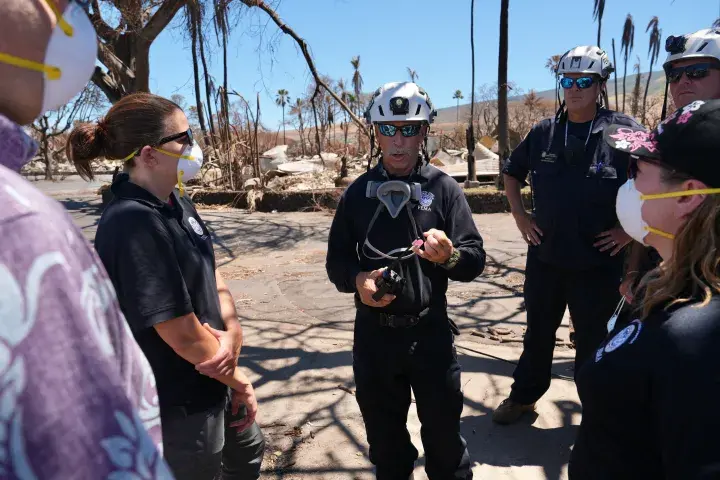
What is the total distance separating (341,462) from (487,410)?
44.2 inches

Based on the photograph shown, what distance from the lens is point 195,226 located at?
2154mm

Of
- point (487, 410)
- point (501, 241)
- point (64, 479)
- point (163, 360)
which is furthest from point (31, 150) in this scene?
point (501, 241)

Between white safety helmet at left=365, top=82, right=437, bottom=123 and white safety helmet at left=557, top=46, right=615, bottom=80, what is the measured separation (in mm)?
1277

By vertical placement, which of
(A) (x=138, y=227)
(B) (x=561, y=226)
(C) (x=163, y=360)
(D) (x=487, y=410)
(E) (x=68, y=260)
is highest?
(E) (x=68, y=260)

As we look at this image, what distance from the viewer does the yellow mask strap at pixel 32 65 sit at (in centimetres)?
80

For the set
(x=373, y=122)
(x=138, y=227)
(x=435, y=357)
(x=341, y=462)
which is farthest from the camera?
(x=341, y=462)

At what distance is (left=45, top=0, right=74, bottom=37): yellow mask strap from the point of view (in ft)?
2.85

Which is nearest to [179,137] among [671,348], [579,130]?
[671,348]

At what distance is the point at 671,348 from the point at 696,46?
8.60 ft

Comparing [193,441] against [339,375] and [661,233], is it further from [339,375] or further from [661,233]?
[339,375]

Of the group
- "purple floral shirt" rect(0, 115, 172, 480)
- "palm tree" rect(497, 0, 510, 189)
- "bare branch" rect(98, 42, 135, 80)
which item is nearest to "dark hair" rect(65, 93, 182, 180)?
"purple floral shirt" rect(0, 115, 172, 480)

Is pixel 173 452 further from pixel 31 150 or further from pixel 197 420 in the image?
pixel 31 150

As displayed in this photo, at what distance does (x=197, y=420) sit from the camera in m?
1.92

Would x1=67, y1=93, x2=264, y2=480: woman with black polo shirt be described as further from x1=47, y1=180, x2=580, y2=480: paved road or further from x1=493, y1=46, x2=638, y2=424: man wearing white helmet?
x1=493, y1=46, x2=638, y2=424: man wearing white helmet
